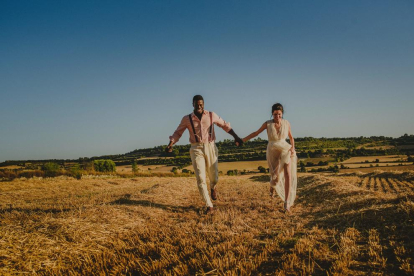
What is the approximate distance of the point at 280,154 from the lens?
19.1 ft

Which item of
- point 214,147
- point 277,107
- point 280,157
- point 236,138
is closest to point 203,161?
point 214,147

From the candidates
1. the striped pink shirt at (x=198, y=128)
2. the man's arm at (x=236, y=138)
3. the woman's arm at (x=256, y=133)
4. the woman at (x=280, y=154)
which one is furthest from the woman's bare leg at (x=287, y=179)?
the striped pink shirt at (x=198, y=128)

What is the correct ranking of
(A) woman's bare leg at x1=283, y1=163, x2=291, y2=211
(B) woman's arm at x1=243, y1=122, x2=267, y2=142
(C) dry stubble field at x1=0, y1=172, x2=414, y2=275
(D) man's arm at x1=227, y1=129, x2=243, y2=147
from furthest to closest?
1. (D) man's arm at x1=227, y1=129, x2=243, y2=147
2. (B) woman's arm at x1=243, y1=122, x2=267, y2=142
3. (A) woman's bare leg at x1=283, y1=163, x2=291, y2=211
4. (C) dry stubble field at x1=0, y1=172, x2=414, y2=275

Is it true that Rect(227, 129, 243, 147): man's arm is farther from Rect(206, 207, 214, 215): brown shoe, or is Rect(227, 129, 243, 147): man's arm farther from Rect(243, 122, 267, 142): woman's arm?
Rect(206, 207, 214, 215): brown shoe

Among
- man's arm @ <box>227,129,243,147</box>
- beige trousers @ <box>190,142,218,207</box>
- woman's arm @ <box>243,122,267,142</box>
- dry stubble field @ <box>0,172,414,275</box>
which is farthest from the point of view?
man's arm @ <box>227,129,243,147</box>

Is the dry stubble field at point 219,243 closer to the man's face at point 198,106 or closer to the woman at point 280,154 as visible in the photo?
the woman at point 280,154

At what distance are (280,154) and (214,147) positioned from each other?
1.80 meters

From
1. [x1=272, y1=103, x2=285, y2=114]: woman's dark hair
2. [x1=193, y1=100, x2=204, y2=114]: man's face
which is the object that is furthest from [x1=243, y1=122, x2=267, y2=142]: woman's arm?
[x1=193, y1=100, x2=204, y2=114]: man's face

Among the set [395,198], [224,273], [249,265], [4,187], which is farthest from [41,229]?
[4,187]

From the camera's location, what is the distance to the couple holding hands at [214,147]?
552 cm

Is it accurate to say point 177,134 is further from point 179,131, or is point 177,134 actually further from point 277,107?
point 277,107

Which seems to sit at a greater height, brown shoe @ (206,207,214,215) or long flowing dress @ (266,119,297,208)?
long flowing dress @ (266,119,297,208)

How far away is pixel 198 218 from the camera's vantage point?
16.1 feet

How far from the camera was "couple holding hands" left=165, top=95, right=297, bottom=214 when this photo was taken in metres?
5.52
